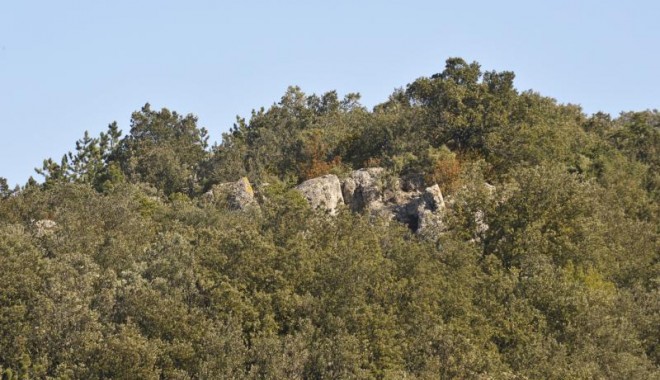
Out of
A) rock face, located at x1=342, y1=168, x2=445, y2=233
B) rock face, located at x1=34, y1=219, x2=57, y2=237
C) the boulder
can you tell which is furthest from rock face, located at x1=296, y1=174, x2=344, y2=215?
rock face, located at x1=34, y1=219, x2=57, y2=237

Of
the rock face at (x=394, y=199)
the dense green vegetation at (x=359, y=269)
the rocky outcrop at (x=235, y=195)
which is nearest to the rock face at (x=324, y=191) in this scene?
the rock face at (x=394, y=199)

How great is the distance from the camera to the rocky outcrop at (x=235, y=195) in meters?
76.6

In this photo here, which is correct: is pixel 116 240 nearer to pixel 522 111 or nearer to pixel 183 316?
pixel 183 316

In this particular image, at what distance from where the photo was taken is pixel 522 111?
271 ft

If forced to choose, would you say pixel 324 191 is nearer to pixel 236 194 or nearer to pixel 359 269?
pixel 236 194

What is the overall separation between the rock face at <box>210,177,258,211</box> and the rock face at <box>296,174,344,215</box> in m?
3.17

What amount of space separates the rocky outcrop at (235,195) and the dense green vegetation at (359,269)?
100 cm

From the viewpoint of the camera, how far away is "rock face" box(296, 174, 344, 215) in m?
73.9

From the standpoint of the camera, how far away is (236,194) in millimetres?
77312

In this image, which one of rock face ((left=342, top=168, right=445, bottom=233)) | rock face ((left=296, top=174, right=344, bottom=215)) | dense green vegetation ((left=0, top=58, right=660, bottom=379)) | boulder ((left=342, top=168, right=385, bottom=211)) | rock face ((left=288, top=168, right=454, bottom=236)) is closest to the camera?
dense green vegetation ((left=0, top=58, right=660, bottom=379))

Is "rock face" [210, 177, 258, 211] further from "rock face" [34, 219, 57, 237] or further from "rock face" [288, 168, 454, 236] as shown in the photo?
"rock face" [34, 219, 57, 237]

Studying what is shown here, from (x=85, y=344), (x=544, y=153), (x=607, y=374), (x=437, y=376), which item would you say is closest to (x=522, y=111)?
(x=544, y=153)

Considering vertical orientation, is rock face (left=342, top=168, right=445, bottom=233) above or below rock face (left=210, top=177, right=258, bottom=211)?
below

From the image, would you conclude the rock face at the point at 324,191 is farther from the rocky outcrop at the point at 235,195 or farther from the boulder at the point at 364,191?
the rocky outcrop at the point at 235,195
